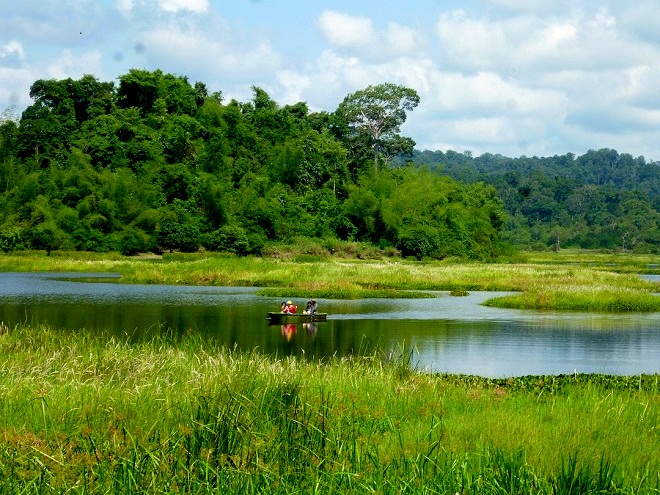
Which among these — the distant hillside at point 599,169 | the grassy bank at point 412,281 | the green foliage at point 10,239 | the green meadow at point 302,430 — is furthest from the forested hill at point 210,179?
the distant hillside at point 599,169

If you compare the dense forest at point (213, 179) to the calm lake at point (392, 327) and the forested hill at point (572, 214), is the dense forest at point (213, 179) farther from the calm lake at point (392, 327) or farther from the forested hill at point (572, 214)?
the calm lake at point (392, 327)

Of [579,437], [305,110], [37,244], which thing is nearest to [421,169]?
[305,110]

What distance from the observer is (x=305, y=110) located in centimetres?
8481

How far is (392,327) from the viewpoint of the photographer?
2522cm

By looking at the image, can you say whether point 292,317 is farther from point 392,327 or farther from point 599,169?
point 599,169

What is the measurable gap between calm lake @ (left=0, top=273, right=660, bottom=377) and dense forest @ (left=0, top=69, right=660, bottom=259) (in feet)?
89.9

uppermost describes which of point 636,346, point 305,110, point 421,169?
point 305,110

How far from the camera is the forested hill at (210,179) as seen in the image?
64.9m

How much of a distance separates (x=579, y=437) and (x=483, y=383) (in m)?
5.50

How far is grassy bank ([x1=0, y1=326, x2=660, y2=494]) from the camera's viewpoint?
6805mm

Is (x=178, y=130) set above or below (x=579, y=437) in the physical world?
above

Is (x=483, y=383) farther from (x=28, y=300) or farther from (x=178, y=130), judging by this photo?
(x=178, y=130)

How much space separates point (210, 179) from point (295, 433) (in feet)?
207

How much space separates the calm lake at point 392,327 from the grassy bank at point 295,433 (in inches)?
192
